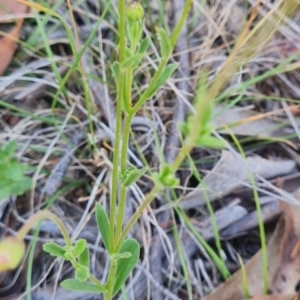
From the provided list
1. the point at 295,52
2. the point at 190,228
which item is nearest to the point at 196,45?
the point at 295,52

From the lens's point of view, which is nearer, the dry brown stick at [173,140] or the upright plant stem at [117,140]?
the upright plant stem at [117,140]

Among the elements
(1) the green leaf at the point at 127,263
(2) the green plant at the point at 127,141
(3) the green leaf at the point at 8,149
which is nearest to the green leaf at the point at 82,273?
(2) the green plant at the point at 127,141

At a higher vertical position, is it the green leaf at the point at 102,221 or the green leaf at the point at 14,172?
the green leaf at the point at 102,221

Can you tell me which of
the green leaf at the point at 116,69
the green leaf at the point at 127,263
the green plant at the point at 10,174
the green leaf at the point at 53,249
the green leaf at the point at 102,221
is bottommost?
the green plant at the point at 10,174

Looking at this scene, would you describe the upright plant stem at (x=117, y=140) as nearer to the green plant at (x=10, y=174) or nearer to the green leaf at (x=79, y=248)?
the green leaf at (x=79, y=248)

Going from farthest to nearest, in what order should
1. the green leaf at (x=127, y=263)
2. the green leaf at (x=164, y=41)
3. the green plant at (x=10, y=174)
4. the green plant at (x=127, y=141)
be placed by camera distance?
A: the green plant at (x=10, y=174)
the green leaf at (x=127, y=263)
the green leaf at (x=164, y=41)
the green plant at (x=127, y=141)

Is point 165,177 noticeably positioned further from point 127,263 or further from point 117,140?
point 127,263

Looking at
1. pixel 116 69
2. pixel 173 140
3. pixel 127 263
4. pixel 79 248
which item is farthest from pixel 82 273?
pixel 173 140

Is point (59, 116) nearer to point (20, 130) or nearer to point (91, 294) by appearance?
point (20, 130)
